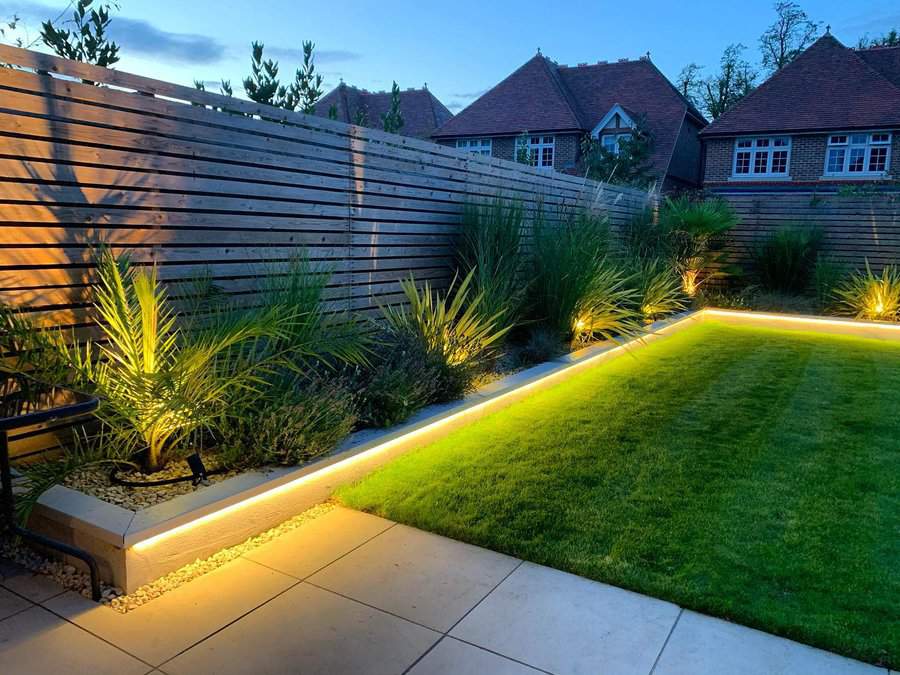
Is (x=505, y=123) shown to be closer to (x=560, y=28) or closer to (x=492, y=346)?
(x=560, y=28)

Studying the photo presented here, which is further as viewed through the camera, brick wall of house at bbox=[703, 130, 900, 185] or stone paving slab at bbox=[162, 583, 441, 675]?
brick wall of house at bbox=[703, 130, 900, 185]

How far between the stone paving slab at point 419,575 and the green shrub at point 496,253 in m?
2.94

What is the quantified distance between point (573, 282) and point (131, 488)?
437cm

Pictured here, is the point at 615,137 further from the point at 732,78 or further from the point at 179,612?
the point at 179,612

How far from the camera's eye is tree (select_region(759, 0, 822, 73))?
32.6 metres

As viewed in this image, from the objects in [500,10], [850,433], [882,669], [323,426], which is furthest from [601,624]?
[500,10]

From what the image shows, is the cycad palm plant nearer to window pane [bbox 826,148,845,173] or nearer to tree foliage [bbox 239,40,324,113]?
tree foliage [bbox 239,40,324,113]

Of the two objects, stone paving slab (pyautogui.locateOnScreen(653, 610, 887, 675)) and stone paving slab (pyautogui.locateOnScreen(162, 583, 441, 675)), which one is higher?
stone paving slab (pyautogui.locateOnScreen(653, 610, 887, 675))

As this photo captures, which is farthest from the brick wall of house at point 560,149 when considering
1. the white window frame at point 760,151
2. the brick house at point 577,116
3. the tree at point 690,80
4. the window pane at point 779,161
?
the tree at point 690,80

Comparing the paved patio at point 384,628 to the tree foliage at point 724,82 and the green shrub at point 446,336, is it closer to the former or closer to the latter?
the green shrub at point 446,336

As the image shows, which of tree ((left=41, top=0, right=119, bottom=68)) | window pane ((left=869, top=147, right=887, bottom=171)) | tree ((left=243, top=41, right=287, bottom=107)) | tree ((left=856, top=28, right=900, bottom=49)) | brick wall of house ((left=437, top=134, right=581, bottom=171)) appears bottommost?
tree ((left=41, top=0, right=119, bottom=68))

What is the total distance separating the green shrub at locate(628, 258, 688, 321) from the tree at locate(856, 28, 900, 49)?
1051 inches

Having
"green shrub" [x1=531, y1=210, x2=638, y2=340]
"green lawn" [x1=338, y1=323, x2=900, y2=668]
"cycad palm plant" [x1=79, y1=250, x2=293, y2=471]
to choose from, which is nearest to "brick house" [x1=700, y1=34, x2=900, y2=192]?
"green shrub" [x1=531, y1=210, x2=638, y2=340]

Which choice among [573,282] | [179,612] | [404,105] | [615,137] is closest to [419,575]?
[179,612]
